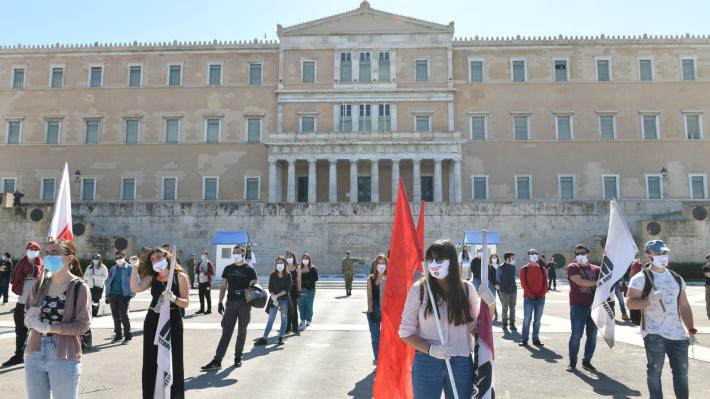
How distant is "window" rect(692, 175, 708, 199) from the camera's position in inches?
1529

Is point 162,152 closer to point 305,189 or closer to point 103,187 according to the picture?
point 103,187

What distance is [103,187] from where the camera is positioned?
41.0 m

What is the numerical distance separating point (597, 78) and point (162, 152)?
35155 mm

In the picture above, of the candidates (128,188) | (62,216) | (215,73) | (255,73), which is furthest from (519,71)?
(62,216)

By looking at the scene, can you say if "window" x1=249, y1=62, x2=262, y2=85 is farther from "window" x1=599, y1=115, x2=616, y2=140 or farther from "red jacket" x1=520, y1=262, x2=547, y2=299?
"red jacket" x1=520, y1=262, x2=547, y2=299

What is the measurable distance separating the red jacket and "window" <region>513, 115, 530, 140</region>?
32990 mm

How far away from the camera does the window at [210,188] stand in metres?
40.8

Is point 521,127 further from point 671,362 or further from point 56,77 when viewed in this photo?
point 56,77

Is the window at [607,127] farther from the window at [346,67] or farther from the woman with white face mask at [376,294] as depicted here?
the woman with white face mask at [376,294]

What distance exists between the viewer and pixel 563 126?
1596 inches

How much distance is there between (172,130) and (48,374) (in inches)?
1583

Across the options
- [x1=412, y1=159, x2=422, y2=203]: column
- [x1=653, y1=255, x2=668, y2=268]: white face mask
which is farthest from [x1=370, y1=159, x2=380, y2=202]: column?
[x1=653, y1=255, x2=668, y2=268]: white face mask

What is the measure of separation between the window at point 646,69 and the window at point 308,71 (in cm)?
2585

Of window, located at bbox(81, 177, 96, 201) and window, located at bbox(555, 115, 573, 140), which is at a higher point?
window, located at bbox(555, 115, 573, 140)
